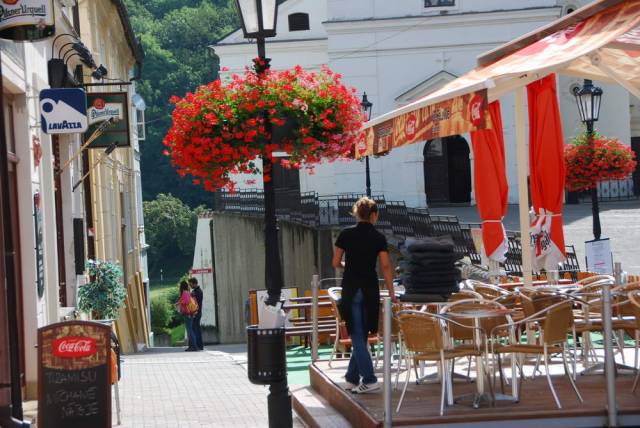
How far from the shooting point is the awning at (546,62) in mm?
10141

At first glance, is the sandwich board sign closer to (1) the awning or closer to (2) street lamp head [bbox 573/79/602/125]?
(1) the awning

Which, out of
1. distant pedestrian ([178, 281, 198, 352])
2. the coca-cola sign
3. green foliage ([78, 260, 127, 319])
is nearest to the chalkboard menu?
the coca-cola sign

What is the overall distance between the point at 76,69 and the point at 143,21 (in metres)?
81.8

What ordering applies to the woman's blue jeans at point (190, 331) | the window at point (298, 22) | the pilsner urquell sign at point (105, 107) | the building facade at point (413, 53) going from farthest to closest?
the window at point (298, 22)
the building facade at point (413, 53)
the woman's blue jeans at point (190, 331)
the pilsner urquell sign at point (105, 107)

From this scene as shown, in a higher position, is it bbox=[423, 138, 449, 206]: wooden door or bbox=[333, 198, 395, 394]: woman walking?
bbox=[423, 138, 449, 206]: wooden door

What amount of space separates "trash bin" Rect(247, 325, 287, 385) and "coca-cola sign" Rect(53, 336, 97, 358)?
53.2 inches

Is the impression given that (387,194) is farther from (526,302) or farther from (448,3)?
(526,302)

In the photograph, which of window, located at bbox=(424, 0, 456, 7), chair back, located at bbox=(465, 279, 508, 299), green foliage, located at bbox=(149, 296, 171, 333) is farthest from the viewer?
green foliage, located at bbox=(149, 296, 171, 333)

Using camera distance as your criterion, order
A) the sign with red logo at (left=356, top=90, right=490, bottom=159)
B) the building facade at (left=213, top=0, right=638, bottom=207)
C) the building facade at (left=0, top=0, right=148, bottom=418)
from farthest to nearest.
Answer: the building facade at (left=213, top=0, right=638, bottom=207)
the building facade at (left=0, top=0, right=148, bottom=418)
the sign with red logo at (left=356, top=90, right=490, bottom=159)

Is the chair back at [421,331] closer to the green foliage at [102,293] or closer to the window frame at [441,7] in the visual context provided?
the green foliage at [102,293]

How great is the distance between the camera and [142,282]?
134 feet

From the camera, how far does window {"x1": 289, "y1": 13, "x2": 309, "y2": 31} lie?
50.1 m

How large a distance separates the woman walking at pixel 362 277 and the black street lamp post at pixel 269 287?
1.94 ft

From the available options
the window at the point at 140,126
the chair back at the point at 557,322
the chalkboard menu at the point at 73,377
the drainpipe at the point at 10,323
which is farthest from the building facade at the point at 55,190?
the window at the point at 140,126
